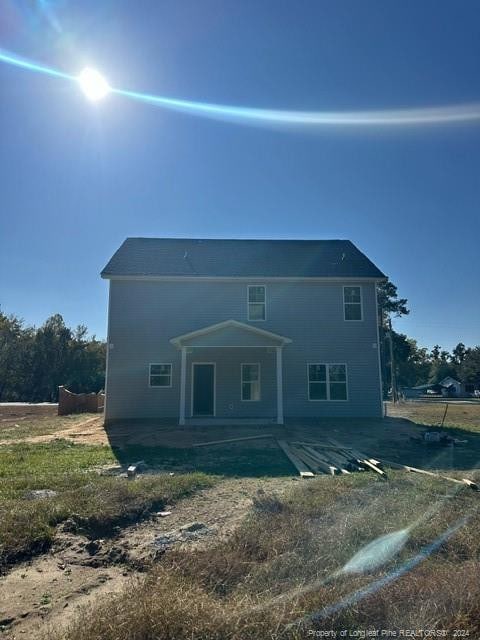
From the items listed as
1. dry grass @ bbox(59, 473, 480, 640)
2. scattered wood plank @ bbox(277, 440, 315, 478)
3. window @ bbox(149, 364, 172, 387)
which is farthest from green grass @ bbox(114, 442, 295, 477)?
window @ bbox(149, 364, 172, 387)

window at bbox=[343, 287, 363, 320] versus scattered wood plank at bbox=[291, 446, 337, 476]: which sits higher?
window at bbox=[343, 287, 363, 320]

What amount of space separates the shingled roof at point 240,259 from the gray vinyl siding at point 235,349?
44cm

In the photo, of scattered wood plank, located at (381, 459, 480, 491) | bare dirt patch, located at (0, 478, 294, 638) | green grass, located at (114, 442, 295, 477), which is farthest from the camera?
green grass, located at (114, 442, 295, 477)

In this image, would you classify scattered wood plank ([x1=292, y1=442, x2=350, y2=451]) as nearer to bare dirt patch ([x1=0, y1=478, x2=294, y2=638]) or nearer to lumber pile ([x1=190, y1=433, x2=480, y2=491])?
lumber pile ([x1=190, y1=433, x2=480, y2=491])

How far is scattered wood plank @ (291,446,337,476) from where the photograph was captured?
804cm

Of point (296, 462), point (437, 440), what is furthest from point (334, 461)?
point (437, 440)

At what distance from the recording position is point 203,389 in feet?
55.9

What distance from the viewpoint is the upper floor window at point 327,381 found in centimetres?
1723

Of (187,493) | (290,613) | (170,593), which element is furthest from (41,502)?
(290,613)

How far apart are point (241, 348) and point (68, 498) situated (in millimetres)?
10943

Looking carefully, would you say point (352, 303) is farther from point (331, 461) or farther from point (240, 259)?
point (331, 461)

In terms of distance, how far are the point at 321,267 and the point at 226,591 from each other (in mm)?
16074

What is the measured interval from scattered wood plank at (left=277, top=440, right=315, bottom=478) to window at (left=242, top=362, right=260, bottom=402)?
217 inches

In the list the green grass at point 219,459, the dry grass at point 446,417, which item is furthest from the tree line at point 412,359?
the green grass at point 219,459
